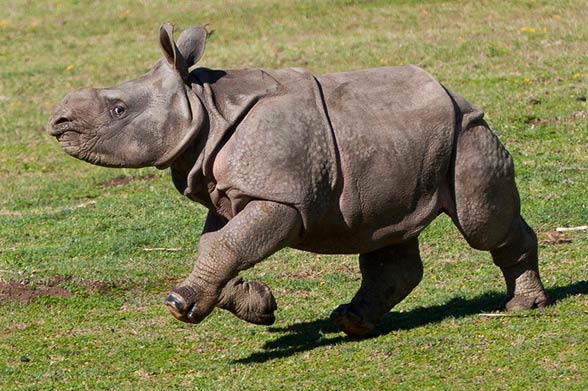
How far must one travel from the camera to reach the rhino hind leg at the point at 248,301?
321 inches

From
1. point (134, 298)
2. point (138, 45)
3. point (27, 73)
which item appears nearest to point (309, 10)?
point (138, 45)

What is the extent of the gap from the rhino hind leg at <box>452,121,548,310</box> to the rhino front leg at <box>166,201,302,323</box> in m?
1.21

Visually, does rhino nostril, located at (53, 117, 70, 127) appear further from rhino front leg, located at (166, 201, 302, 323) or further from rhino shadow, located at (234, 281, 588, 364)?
rhino shadow, located at (234, 281, 588, 364)

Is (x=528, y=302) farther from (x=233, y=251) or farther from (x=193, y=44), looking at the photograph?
(x=193, y=44)

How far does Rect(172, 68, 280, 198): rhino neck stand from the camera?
7625 millimetres

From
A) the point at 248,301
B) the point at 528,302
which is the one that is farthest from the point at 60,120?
the point at 528,302

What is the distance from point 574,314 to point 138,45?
16.1 meters

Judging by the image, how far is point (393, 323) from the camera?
877 cm

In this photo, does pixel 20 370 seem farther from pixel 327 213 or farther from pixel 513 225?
pixel 513 225

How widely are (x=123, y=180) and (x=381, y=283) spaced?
25.8 ft

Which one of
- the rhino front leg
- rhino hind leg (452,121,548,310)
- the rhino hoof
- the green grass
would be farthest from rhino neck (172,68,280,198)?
rhino hind leg (452,121,548,310)

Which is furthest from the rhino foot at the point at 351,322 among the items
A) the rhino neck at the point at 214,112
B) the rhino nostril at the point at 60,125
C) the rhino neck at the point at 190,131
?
the rhino nostril at the point at 60,125

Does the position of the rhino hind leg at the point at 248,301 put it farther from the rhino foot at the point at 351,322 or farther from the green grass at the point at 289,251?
the rhino foot at the point at 351,322

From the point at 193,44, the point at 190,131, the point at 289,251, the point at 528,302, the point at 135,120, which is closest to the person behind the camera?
the point at 190,131
